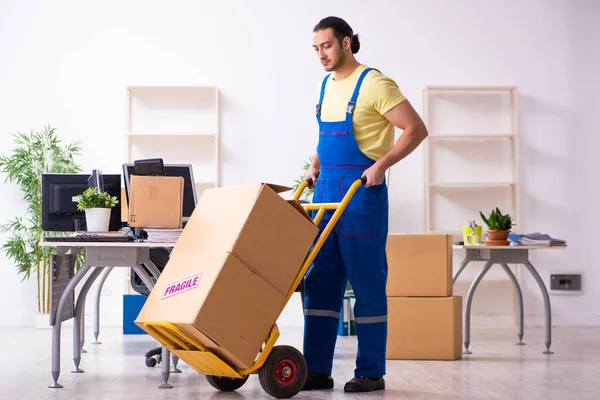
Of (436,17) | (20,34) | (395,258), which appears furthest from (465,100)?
(20,34)

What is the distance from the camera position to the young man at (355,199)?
325 centimetres

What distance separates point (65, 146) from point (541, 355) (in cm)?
381

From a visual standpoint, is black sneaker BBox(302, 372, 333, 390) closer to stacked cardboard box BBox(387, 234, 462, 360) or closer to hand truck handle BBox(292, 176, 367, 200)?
hand truck handle BBox(292, 176, 367, 200)

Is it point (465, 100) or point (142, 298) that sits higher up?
point (465, 100)

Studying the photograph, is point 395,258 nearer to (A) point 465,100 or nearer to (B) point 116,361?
(B) point 116,361

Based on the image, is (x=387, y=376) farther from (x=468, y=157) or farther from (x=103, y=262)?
(x=468, y=157)

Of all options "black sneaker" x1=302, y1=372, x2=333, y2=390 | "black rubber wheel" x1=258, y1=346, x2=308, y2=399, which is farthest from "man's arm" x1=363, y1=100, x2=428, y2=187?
"black sneaker" x1=302, y1=372, x2=333, y2=390

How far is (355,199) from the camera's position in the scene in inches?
128

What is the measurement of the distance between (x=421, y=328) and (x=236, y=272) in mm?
1813

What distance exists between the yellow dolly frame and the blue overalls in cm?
12

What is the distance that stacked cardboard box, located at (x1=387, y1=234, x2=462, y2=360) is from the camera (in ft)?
14.4

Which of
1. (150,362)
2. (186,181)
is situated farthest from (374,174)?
(150,362)

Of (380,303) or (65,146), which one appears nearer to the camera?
(380,303)

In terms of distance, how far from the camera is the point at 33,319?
249 inches
